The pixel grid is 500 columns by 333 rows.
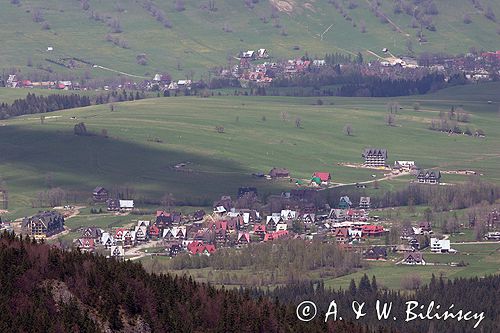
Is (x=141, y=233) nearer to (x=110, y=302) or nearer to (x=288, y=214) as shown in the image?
(x=288, y=214)

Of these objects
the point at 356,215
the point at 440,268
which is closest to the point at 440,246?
the point at 440,268

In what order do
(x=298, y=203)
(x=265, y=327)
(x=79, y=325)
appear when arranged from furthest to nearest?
1. (x=298, y=203)
2. (x=265, y=327)
3. (x=79, y=325)

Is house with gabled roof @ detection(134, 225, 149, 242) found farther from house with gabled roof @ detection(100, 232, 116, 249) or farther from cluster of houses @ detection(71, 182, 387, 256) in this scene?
house with gabled roof @ detection(100, 232, 116, 249)

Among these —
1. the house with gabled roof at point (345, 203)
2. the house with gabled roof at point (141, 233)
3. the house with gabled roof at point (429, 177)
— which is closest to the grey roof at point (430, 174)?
the house with gabled roof at point (429, 177)

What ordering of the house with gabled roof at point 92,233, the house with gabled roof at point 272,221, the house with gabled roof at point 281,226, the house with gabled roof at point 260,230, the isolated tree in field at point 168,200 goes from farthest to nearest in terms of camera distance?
the isolated tree in field at point 168,200 → the house with gabled roof at point 272,221 → the house with gabled roof at point 281,226 → the house with gabled roof at point 260,230 → the house with gabled roof at point 92,233

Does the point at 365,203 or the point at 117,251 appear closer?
the point at 117,251

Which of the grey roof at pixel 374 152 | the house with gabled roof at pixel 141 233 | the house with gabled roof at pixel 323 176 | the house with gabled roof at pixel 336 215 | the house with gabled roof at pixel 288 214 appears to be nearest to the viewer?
the house with gabled roof at pixel 141 233

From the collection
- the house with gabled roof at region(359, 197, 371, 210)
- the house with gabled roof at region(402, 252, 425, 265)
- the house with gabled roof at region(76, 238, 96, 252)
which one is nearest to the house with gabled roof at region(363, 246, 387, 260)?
the house with gabled roof at region(402, 252, 425, 265)

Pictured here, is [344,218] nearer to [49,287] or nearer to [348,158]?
[348,158]

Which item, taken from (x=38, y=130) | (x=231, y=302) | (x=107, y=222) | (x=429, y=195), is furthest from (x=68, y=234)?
(x=231, y=302)

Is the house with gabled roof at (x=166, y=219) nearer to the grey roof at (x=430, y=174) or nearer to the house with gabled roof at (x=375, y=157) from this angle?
the grey roof at (x=430, y=174)

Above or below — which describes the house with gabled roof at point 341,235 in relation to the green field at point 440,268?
below
